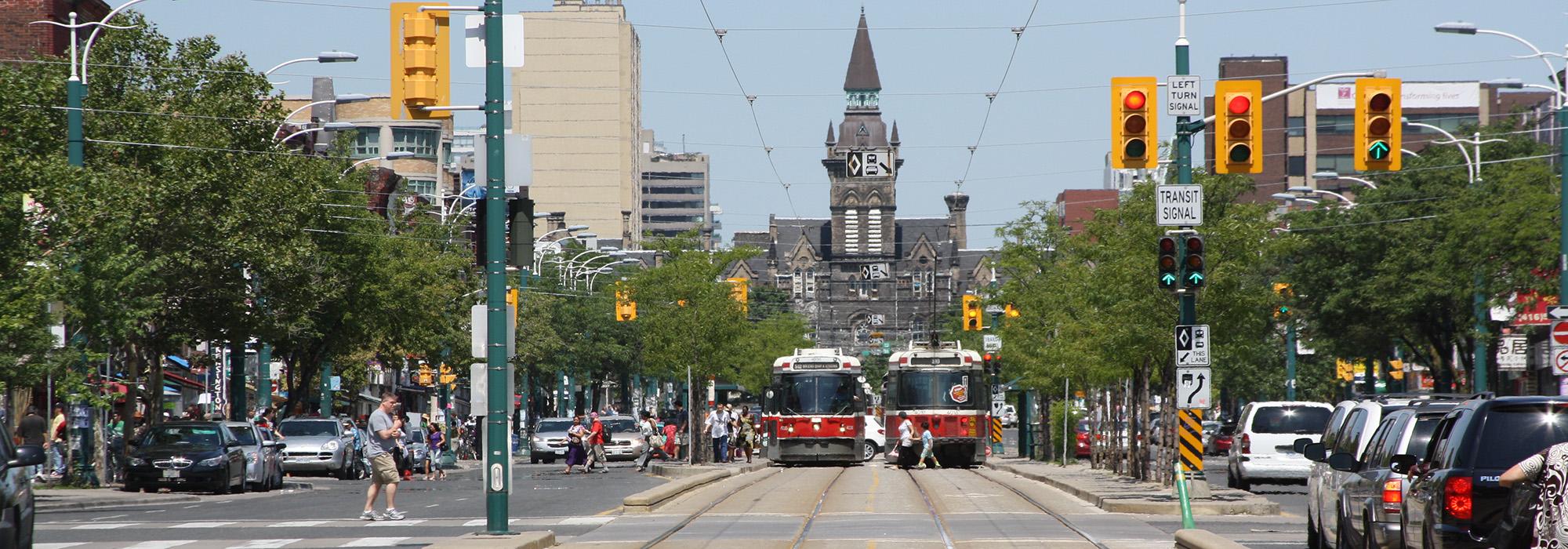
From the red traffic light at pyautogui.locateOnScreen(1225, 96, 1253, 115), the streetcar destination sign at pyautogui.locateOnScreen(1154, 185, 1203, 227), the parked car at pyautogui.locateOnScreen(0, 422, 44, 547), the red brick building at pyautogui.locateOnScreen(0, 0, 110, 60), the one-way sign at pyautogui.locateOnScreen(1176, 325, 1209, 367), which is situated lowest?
the parked car at pyautogui.locateOnScreen(0, 422, 44, 547)

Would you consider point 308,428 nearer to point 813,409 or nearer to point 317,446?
point 317,446

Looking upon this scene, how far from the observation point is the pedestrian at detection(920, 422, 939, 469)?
49875mm

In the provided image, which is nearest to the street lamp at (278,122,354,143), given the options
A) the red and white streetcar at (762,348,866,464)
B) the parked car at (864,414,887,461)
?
the red and white streetcar at (762,348,866,464)

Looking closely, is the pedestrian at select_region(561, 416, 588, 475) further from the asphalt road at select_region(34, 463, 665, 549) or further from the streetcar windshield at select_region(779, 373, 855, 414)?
the asphalt road at select_region(34, 463, 665, 549)

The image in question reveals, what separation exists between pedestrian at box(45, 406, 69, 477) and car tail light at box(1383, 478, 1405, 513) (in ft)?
91.0

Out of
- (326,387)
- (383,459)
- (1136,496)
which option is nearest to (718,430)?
(326,387)

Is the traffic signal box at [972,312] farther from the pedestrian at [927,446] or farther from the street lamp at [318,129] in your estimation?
the street lamp at [318,129]

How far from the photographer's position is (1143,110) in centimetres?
2066

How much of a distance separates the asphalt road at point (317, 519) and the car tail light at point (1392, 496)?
955 centimetres

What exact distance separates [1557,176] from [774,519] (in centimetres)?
2217

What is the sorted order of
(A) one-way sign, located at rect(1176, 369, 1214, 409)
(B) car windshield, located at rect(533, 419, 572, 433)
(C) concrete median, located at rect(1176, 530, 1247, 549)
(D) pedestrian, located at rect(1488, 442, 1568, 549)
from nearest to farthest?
(D) pedestrian, located at rect(1488, 442, 1568, 549) < (C) concrete median, located at rect(1176, 530, 1247, 549) < (A) one-way sign, located at rect(1176, 369, 1214, 409) < (B) car windshield, located at rect(533, 419, 572, 433)

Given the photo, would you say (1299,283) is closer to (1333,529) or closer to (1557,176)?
(1557,176)

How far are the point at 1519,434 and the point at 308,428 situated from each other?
35862 mm

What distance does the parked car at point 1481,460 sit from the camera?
11547 mm
